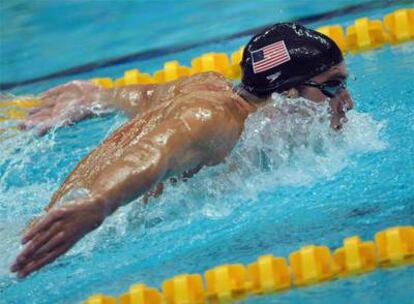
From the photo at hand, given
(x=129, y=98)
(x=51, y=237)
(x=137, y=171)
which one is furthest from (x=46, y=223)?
(x=129, y=98)

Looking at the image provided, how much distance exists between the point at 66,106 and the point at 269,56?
117cm

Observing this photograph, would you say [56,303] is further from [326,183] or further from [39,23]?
[39,23]

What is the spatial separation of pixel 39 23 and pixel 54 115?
9.03 feet

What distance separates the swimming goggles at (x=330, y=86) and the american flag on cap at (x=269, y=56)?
126mm

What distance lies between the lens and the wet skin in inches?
101

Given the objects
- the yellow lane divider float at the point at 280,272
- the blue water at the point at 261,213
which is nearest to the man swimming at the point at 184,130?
the blue water at the point at 261,213

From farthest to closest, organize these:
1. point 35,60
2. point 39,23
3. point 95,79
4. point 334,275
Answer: point 39,23 < point 35,60 < point 95,79 < point 334,275

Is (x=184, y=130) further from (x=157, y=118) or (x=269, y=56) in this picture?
(x=269, y=56)

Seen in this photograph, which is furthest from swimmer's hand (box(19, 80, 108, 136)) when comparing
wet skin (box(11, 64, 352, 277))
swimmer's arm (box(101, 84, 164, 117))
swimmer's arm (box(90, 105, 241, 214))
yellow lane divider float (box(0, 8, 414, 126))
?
swimmer's arm (box(90, 105, 241, 214))

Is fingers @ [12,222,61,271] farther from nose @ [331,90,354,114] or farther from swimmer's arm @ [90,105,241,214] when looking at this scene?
nose @ [331,90,354,114]

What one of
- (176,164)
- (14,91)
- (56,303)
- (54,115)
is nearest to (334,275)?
(176,164)

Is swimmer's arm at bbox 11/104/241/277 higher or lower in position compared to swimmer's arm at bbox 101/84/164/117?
lower

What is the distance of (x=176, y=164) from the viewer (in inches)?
115

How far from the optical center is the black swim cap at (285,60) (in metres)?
3.28
